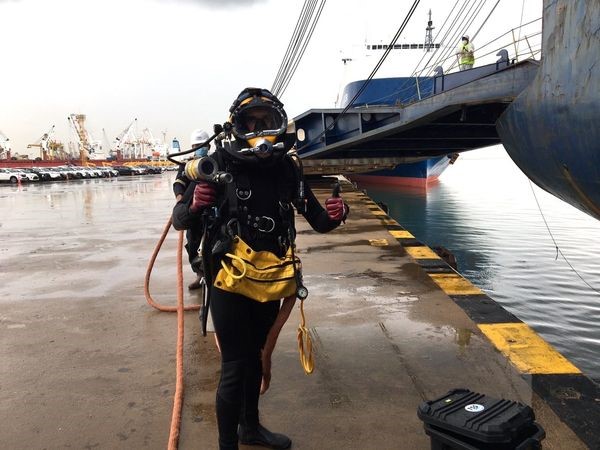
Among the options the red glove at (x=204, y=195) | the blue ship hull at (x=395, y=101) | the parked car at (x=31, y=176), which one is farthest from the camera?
the parked car at (x=31, y=176)

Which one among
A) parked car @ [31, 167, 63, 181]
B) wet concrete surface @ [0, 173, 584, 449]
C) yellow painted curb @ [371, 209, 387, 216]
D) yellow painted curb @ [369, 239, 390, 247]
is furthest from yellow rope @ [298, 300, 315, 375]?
parked car @ [31, 167, 63, 181]

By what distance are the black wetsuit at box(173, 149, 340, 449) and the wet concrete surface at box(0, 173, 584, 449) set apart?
0.36 metres

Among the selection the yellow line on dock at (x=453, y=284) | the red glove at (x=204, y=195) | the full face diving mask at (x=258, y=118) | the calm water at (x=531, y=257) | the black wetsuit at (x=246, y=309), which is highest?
the full face diving mask at (x=258, y=118)

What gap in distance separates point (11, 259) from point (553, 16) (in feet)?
24.8

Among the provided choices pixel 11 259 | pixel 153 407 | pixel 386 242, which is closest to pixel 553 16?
pixel 153 407

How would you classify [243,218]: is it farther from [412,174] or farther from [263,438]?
[412,174]

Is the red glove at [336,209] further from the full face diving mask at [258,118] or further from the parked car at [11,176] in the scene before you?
the parked car at [11,176]

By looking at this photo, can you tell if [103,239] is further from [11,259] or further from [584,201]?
[584,201]

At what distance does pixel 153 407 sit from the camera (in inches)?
111

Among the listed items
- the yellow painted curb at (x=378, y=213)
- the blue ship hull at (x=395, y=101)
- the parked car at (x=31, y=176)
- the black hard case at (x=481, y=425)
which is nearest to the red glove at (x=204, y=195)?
the black hard case at (x=481, y=425)

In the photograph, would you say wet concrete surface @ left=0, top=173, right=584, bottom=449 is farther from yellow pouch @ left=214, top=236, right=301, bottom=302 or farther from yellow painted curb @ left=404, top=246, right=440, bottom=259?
yellow pouch @ left=214, top=236, right=301, bottom=302

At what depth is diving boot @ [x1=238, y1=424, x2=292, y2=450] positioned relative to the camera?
95.4 inches

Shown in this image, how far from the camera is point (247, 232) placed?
2.28 m

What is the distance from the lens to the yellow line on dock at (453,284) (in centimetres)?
501
